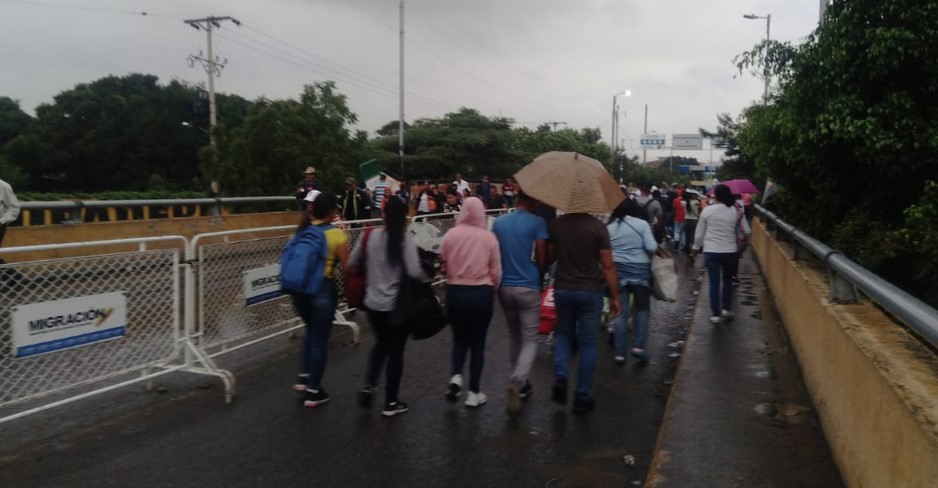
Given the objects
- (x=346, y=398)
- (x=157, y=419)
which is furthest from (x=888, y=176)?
(x=157, y=419)

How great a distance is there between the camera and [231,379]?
596cm

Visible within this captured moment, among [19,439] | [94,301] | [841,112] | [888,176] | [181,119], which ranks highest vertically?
[181,119]

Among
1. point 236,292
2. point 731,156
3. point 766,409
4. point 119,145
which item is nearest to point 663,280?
point 766,409

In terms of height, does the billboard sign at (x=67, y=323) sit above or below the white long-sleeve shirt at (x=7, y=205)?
below

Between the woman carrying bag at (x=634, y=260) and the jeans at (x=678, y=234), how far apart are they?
12.2 meters

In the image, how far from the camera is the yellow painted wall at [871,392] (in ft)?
9.27

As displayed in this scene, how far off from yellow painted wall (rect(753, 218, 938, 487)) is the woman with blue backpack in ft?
11.5

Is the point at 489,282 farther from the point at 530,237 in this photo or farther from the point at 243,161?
the point at 243,161

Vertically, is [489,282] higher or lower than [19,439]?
higher

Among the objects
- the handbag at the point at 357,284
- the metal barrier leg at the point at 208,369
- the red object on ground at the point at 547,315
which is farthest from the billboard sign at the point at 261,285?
the red object on ground at the point at 547,315

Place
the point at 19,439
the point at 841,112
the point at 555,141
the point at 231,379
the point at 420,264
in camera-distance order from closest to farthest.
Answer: the point at 19,439 → the point at 420,264 → the point at 231,379 → the point at 841,112 → the point at 555,141

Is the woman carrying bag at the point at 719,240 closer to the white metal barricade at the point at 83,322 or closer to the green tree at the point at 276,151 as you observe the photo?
the white metal barricade at the point at 83,322

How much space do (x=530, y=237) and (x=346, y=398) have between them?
2.07 meters

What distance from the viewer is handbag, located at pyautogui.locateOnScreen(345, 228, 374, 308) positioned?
5496 millimetres
